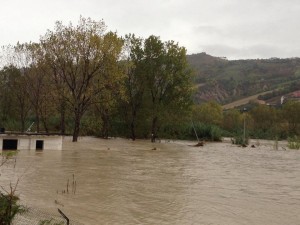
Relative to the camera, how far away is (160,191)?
49.5 ft

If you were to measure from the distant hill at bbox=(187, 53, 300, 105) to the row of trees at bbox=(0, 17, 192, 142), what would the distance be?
69.6 m

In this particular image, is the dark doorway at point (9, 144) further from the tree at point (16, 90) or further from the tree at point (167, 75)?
the tree at point (167, 75)

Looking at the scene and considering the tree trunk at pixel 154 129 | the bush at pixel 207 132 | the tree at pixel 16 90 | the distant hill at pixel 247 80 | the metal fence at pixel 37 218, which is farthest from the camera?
the distant hill at pixel 247 80

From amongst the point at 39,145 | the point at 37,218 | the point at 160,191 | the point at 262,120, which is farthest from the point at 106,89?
the point at 262,120

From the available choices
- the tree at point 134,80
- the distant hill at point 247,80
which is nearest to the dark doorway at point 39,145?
the tree at point 134,80

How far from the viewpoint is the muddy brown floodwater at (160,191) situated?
11398 mm

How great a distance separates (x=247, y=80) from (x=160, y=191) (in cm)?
13295

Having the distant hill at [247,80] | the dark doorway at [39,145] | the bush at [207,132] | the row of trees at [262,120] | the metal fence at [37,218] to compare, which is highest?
the distant hill at [247,80]

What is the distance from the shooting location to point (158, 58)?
48.1 meters

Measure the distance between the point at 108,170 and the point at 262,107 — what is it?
55.4 metres

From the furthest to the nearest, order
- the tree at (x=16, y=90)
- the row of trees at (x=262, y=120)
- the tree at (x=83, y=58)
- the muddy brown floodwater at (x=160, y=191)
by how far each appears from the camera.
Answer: the row of trees at (x=262, y=120)
the tree at (x=16, y=90)
the tree at (x=83, y=58)
the muddy brown floodwater at (x=160, y=191)

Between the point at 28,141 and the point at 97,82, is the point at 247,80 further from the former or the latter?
the point at 28,141

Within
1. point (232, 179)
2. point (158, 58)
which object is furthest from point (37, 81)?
point (232, 179)

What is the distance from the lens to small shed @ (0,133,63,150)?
28.6 meters
